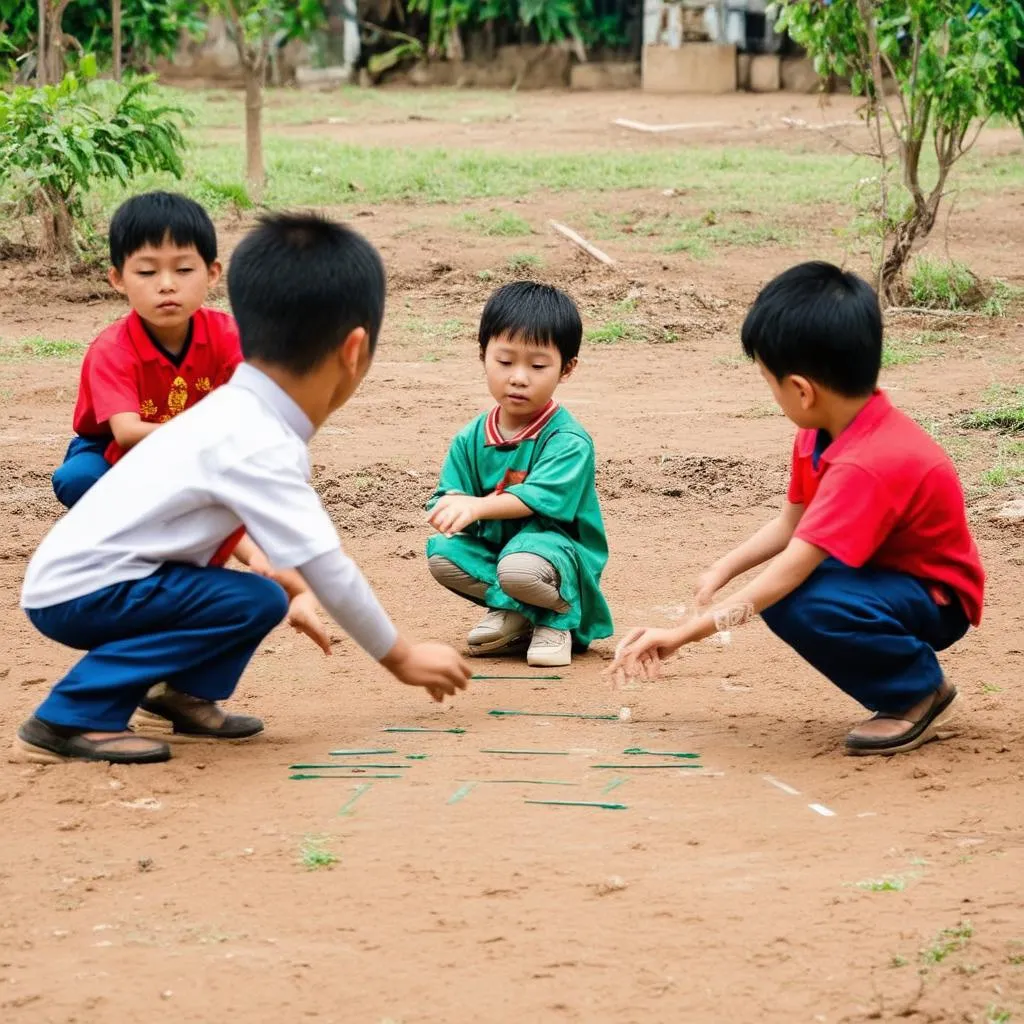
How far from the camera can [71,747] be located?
3.54 m

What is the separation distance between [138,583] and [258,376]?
0.55 meters

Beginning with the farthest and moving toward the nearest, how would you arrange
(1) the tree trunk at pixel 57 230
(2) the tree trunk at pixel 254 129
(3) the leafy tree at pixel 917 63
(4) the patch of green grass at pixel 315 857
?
(2) the tree trunk at pixel 254 129
(1) the tree trunk at pixel 57 230
(3) the leafy tree at pixel 917 63
(4) the patch of green grass at pixel 315 857

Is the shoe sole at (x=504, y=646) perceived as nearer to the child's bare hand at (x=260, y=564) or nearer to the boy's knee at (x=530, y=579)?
the boy's knee at (x=530, y=579)

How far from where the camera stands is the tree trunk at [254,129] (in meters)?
12.5

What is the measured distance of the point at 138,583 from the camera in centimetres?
340

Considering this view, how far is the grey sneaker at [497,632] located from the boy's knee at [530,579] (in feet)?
0.48

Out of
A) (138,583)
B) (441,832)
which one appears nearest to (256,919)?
(441,832)

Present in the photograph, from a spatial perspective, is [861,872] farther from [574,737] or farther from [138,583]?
[138,583]

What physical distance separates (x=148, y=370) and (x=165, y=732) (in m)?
1.12

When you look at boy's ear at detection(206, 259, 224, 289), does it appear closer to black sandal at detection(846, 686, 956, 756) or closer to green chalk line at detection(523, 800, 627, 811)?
green chalk line at detection(523, 800, 627, 811)

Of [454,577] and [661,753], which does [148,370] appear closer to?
[454,577]

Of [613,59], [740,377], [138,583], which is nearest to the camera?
[138,583]

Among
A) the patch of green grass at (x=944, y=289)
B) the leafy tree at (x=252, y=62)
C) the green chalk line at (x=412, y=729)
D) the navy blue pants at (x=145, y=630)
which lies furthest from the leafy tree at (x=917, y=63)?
the navy blue pants at (x=145, y=630)

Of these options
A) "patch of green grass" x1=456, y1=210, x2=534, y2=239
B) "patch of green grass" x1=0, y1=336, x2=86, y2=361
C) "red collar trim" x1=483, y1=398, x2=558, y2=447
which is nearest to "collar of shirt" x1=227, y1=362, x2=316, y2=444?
"red collar trim" x1=483, y1=398, x2=558, y2=447
